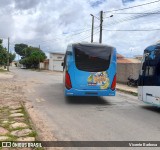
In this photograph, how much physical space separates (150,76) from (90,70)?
3.11m

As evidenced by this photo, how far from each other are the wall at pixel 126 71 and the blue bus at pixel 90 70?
1321 cm

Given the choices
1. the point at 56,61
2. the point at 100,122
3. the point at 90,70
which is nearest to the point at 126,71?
the point at 90,70

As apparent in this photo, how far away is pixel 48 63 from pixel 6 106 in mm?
79438

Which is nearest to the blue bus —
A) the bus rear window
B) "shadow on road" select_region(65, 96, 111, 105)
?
the bus rear window

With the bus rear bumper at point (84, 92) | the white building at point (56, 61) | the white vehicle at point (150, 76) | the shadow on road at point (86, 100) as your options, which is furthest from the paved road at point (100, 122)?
the white building at point (56, 61)

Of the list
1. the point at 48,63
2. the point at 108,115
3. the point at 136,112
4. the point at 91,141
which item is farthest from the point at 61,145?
the point at 48,63

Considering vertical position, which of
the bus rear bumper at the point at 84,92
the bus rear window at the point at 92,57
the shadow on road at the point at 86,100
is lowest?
the shadow on road at the point at 86,100

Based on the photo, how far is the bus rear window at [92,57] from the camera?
15641 millimetres

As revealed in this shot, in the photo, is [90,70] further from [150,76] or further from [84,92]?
[150,76]

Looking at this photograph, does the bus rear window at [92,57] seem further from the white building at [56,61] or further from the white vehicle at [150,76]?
the white building at [56,61]

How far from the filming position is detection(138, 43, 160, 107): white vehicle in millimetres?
13133

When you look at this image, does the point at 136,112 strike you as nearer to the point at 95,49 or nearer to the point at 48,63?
the point at 95,49

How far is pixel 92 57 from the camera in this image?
15.7 meters

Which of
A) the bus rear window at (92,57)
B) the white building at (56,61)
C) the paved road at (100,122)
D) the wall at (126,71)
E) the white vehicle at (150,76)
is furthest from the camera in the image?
the white building at (56,61)
